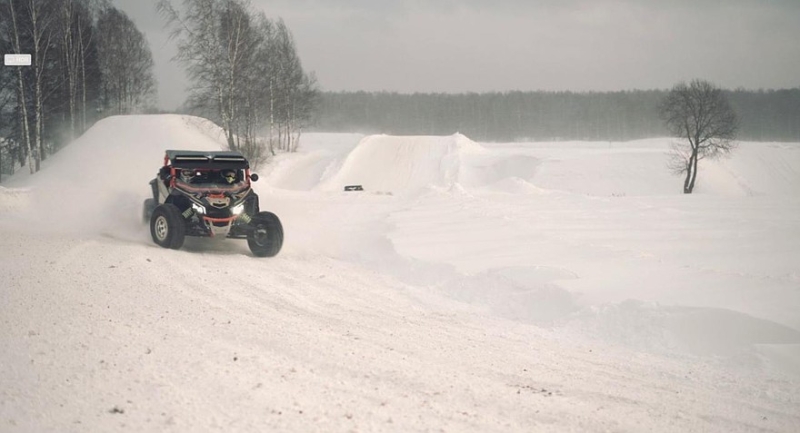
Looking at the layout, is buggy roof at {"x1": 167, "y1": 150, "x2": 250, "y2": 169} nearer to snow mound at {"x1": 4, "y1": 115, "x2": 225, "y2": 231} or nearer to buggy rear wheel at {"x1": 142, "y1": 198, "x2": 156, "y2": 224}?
buggy rear wheel at {"x1": 142, "y1": 198, "x2": 156, "y2": 224}

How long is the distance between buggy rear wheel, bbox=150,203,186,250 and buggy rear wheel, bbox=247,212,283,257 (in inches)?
56.3

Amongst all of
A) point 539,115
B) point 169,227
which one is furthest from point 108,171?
point 539,115

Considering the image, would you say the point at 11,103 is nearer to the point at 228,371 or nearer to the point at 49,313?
the point at 49,313

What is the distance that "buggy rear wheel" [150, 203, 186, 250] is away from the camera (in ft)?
41.0

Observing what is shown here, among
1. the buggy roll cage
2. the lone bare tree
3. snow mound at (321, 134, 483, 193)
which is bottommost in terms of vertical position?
snow mound at (321, 134, 483, 193)

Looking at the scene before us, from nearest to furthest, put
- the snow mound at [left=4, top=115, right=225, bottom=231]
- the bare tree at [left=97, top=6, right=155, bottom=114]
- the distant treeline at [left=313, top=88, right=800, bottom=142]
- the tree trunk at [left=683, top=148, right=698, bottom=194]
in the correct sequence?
1. the snow mound at [left=4, top=115, right=225, bottom=231]
2. the tree trunk at [left=683, top=148, right=698, bottom=194]
3. the bare tree at [left=97, top=6, right=155, bottom=114]
4. the distant treeline at [left=313, top=88, right=800, bottom=142]

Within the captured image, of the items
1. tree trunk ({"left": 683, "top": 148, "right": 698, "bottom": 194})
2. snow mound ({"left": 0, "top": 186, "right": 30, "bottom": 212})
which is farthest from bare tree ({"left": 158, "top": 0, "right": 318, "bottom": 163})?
tree trunk ({"left": 683, "top": 148, "right": 698, "bottom": 194})

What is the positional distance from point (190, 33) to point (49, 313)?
28.1 meters

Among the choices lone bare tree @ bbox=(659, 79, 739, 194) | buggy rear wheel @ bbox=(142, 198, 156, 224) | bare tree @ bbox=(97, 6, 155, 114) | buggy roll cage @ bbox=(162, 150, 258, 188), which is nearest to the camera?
buggy roll cage @ bbox=(162, 150, 258, 188)

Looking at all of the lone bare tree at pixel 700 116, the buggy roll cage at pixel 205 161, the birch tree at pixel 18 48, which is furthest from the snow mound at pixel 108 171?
the lone bare tree at pixel 700 116

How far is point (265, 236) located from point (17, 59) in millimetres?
25614

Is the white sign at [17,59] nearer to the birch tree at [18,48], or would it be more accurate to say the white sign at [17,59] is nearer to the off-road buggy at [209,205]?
the birch tree at [18,48]

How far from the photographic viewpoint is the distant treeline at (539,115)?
4502 inches

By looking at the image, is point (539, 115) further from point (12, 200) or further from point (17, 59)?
point (12, 200)
